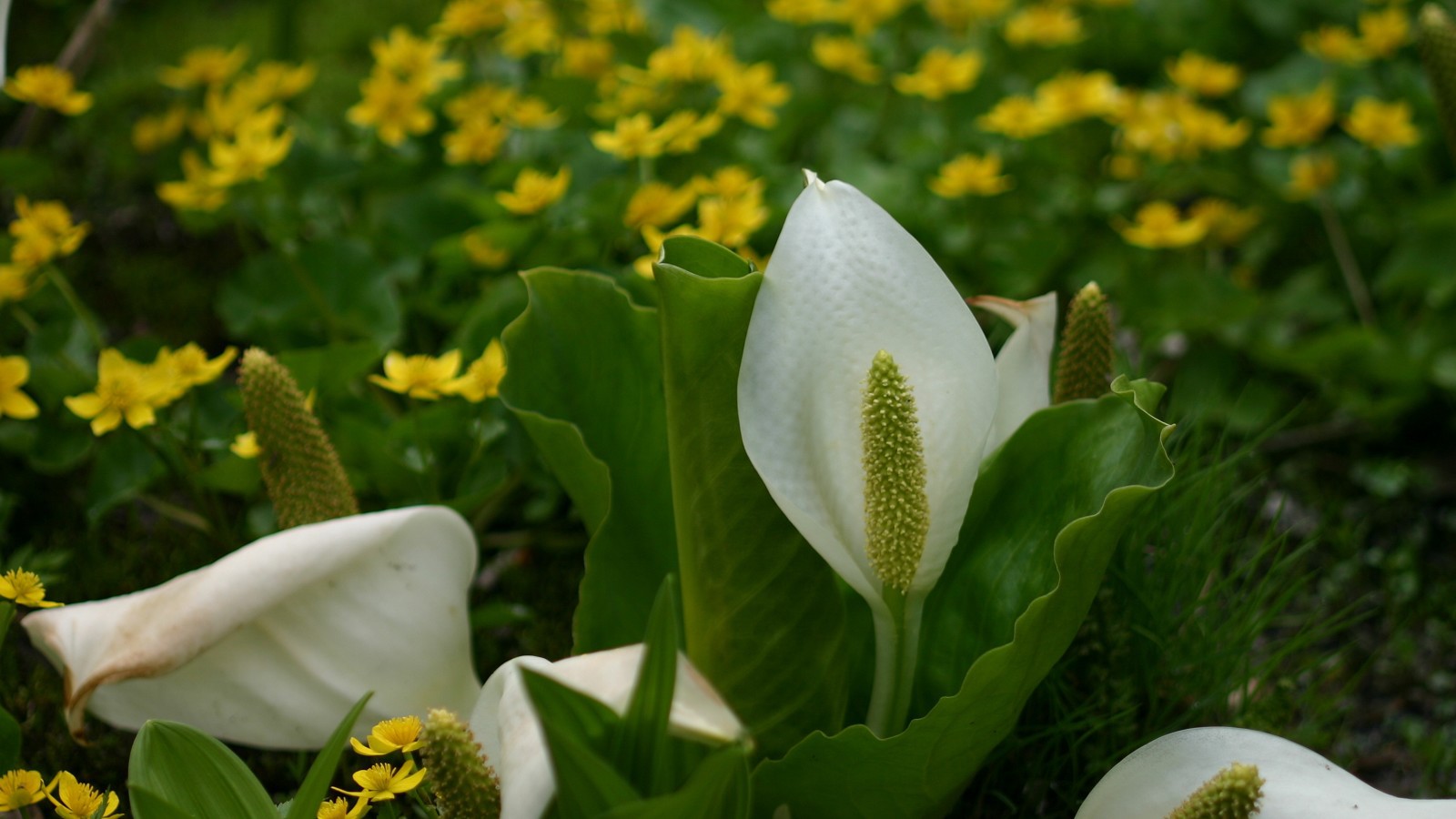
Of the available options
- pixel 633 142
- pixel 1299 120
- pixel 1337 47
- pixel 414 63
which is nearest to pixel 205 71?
pixel 414 63

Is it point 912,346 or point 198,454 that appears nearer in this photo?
point 912,346

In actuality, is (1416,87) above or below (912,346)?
below

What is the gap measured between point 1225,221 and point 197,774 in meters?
1.48

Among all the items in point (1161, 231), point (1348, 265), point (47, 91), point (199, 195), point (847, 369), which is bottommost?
point (1348, 265)

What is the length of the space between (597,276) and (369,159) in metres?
0.81

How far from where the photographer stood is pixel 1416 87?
1765 millimetres

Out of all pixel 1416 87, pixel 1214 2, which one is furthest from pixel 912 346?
pixel 1214 2

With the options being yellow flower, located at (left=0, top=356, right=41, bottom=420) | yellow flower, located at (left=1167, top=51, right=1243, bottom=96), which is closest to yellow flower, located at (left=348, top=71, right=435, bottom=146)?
yellow flower, located at (left=0, top=356, right=41, bottom=420)

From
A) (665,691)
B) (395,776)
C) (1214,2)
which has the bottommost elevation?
(1214,2)

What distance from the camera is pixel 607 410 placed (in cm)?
92

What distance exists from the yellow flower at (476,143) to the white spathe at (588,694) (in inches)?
36.5

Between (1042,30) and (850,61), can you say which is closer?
(850,61)

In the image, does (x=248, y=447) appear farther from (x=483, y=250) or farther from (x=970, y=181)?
(x=970, y=181)

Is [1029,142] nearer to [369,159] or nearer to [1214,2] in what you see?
[1214,2]
